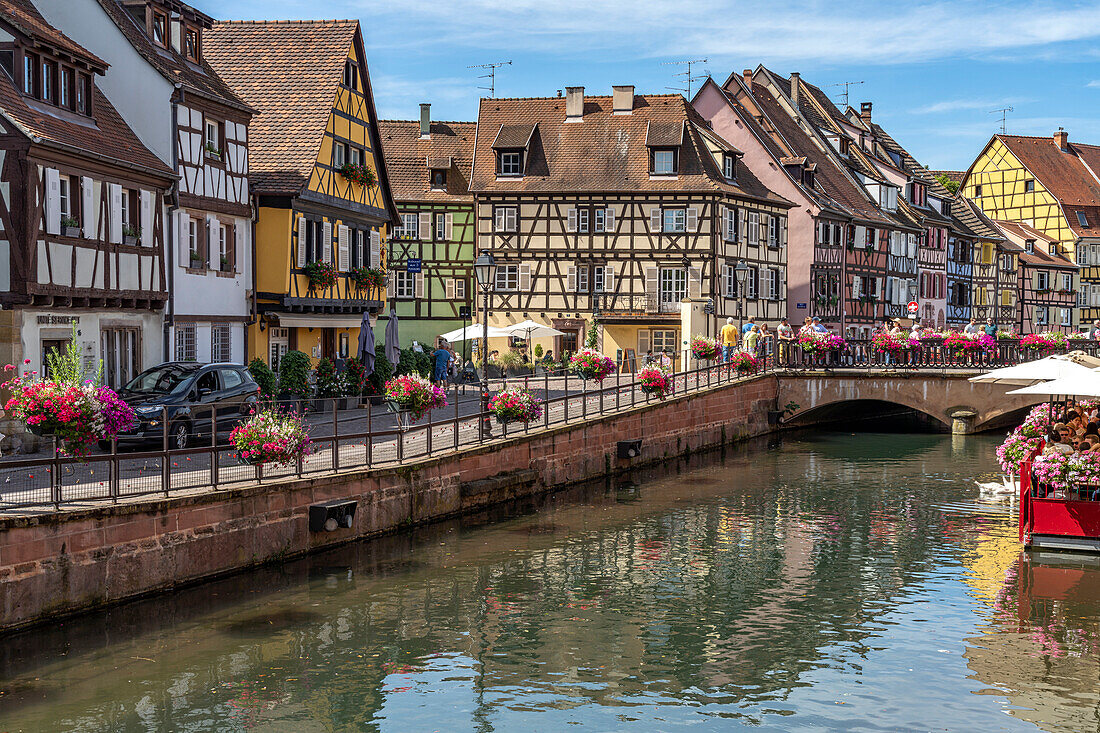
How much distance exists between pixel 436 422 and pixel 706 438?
15.5 meters

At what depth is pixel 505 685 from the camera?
1513cm

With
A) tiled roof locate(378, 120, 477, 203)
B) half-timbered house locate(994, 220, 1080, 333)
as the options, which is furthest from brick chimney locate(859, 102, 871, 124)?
tiled roof locate(378, 120, 477, 203)

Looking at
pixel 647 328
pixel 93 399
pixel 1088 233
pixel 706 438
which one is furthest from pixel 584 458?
pixel 1088 233

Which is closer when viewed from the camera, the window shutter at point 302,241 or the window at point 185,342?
the window at point 185,342

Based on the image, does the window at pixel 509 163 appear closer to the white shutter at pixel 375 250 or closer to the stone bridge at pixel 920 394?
the white shutter at pixel 375 250

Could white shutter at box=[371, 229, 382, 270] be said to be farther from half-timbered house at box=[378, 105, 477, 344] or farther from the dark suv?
half-timbered house at box=[378, 105, 477, 344]

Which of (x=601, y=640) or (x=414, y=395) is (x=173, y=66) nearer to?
(x=414, y=395)

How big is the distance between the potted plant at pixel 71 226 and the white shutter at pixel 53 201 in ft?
0.51

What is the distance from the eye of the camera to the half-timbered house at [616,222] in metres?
53.4

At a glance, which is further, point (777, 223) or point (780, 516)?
point (777, 223)

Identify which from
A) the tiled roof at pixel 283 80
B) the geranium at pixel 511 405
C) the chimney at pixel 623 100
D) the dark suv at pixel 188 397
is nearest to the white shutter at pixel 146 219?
the dark suv at pixel 188 397

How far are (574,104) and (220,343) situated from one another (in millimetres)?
28499

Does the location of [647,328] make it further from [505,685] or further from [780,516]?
[505,685]

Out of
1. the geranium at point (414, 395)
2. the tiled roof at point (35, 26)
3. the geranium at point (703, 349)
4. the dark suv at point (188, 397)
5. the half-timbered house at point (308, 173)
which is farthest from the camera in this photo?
the geranium at point (703, 349)
